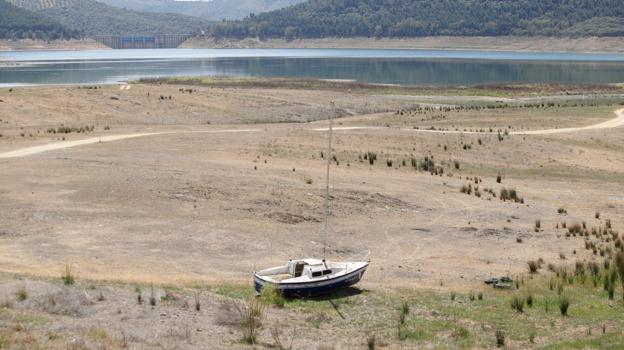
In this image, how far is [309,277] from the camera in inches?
827

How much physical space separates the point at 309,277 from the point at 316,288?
317 millimetres

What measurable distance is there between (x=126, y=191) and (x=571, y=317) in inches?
684

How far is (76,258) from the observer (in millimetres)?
23500

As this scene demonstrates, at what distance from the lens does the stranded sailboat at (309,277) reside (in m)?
20.6

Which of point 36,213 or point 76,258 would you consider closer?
point 76,258

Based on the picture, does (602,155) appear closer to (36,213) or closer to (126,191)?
(126,191)

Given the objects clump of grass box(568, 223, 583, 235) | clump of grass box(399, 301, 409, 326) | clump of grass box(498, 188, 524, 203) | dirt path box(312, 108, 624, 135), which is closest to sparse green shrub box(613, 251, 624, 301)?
clump of grass box(568, 223, 583, 235)

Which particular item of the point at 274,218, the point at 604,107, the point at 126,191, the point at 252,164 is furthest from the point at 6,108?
the point at 604,107

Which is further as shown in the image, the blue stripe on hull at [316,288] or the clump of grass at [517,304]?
the clump of grass at [517,304]

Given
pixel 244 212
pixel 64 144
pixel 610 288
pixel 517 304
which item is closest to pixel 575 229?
pixel 610 288

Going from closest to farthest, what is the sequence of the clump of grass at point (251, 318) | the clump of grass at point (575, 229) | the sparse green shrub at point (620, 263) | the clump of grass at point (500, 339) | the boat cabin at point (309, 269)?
1. the clump of grass at point (251, 318)
2. the clump of grass at point (500, 339)
3. the boat cabin at point (309, 269)
4. the sparse green shrub at point (620, 263)
5. the clump of grass at point (575, 229)

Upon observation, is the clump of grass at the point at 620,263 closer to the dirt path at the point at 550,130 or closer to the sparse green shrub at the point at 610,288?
the sparse green shrub at the point at 610,288

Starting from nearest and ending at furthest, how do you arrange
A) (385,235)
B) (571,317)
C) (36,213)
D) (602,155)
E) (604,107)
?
1. (571,317)
2. (36,213)
3. (385,235)
4. (602,155)
5. (604,107)

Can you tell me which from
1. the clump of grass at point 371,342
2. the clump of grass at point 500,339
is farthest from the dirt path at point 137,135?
the clump of grass at point 500,339
